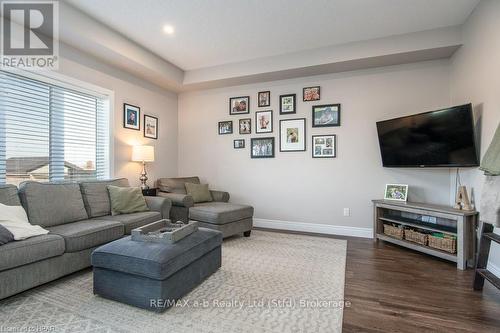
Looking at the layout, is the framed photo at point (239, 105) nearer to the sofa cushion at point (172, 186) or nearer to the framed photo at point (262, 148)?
the framed photo at point (262, 148)

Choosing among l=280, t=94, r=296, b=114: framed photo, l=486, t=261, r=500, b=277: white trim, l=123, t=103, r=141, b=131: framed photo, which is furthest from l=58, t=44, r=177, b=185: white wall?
l=486, t=261, r=500, b=277: white trim

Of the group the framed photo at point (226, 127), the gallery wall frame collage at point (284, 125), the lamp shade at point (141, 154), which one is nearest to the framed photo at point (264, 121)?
the gallery wall frame collage at point (284, 125)

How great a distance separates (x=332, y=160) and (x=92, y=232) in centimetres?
324

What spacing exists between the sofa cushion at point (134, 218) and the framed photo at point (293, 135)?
2.23m

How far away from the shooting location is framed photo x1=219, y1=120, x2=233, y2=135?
4.63 metres

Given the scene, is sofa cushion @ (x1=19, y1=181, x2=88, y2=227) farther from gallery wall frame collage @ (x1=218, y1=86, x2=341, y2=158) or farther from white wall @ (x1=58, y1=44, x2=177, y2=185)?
gallery wall frame collage @ (x1=218, y1=86, x2=341, y2=158)

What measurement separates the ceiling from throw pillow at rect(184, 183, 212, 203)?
6.65 ft

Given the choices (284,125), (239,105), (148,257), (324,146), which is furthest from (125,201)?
(324,146)

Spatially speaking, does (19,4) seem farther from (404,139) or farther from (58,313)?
(404,139)

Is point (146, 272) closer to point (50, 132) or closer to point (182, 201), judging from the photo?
point (182, 201)

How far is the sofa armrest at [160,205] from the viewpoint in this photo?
11.0 ft

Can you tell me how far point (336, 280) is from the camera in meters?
2.36

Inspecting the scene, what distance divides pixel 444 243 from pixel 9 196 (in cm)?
435

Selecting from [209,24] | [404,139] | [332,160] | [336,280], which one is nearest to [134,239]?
[336,280]
